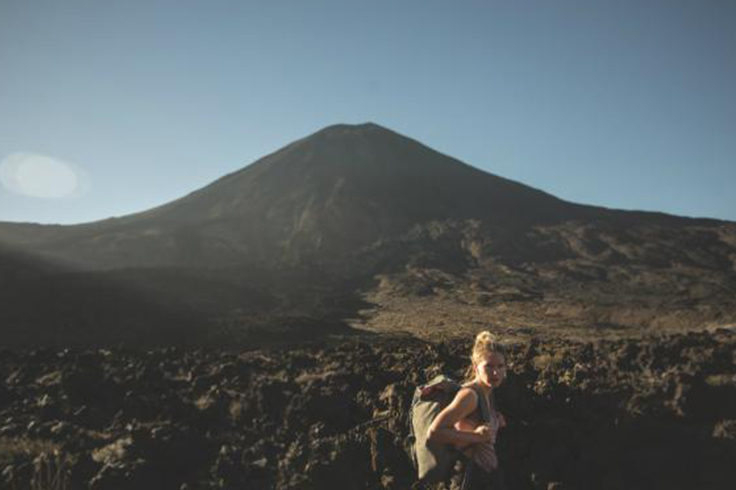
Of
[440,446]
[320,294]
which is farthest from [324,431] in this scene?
[320,294]

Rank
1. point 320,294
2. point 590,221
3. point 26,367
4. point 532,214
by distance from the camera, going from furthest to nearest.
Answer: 1. point 532,214
2. point 590,221
3. point 320,294
4. point 26,367

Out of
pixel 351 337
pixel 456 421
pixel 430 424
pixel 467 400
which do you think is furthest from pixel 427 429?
pixel 351 337

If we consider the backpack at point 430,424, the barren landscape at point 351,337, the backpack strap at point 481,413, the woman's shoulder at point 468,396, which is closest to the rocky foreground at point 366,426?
the barren landscape at point 351,337

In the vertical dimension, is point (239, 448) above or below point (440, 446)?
below

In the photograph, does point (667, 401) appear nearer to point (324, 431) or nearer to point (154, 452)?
point (324, 431)

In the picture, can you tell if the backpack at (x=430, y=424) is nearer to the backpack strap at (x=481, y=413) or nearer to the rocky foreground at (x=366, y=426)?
the backpack strap at (x=481, y=413)

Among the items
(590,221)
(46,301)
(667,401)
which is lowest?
(46,301)

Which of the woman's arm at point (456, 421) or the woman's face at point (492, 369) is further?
the woman's face at point (492, 369)

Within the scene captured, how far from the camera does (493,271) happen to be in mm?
40938

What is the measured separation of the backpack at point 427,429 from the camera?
344cm

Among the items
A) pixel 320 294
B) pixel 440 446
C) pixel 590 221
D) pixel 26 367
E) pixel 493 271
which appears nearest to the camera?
pixel 440 446

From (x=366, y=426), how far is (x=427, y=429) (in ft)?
10.8

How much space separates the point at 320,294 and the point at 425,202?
3238cm

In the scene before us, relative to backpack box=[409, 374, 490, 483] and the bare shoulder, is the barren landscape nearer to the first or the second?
backpack box=[409, 374, 490, 483]
